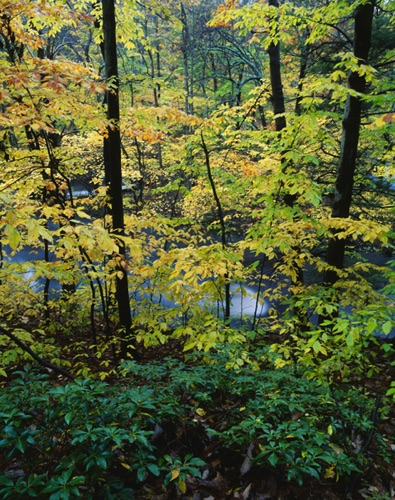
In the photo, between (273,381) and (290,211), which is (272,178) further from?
(273,381)

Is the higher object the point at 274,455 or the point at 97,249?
the point at 97,249

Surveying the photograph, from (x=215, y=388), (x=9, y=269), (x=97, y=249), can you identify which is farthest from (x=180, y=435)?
(x=9, y=269)

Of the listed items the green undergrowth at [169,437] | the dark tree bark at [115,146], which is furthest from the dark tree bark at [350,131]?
the dark tree bark at [115,146]

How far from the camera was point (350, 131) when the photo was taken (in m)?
5.67

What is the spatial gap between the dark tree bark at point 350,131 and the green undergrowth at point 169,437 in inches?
130

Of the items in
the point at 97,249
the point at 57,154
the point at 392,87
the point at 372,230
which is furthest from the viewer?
the point at 57,154

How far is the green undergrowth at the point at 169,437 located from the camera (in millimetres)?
1927

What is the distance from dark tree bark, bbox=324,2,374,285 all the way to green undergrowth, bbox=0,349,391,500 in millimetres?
3306

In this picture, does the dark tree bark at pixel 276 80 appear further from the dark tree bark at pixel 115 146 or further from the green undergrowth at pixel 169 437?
the green undergrowth at pixel 169 437

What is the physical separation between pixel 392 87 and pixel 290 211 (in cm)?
306

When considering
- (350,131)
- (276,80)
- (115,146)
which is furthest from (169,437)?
(276,80)

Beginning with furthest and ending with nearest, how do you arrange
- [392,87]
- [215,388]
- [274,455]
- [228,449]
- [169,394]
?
[392,87] < [215,388] < [169,394] < [228,449] < [274,455]

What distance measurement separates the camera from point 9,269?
4.46 meters

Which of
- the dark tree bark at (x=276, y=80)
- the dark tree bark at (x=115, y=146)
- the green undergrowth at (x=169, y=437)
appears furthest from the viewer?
the dark tree bark at (x=276, y=80)
